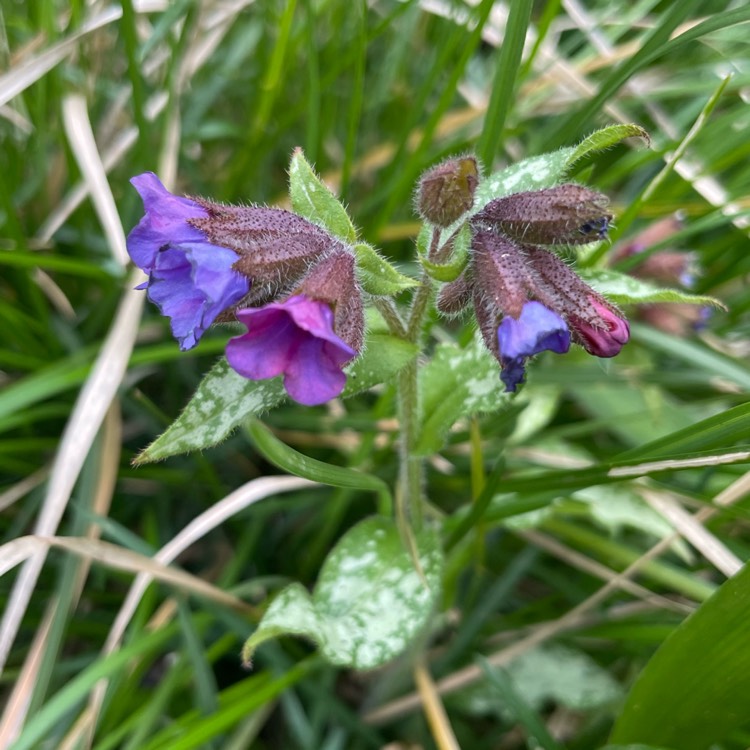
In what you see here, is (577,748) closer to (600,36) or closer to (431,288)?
(431,288)

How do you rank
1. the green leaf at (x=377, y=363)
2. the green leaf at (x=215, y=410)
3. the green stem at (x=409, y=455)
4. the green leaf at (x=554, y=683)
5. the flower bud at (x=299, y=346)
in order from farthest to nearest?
1. the green leaf at (x=554, y=683)
2. the green stem at (x=409, y=455)
3. the green leaf at (x=377, y=363)
4. the green leaf at (x=215, y=410)
5. the flower bud at (x=299, y=346)

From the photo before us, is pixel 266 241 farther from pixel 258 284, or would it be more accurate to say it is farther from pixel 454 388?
pixel 454 388

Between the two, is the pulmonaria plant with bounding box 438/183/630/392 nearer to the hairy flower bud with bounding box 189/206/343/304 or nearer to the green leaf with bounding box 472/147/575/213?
the green leaf with bounding box 472/147/575/213

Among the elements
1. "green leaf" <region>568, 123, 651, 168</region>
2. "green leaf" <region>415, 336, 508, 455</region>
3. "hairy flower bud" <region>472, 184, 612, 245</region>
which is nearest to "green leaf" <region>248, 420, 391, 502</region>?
"green leaf" <region>415, 336, 508, 455</region>

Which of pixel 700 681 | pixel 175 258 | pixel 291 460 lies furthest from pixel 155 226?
pixel 700 681

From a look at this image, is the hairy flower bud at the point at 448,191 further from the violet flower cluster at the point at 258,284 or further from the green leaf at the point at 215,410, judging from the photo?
the green leaf at the point at 215,410

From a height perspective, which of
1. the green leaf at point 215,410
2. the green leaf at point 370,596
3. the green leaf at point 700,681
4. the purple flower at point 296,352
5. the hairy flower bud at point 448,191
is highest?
the hairy flower bud at point 448,191

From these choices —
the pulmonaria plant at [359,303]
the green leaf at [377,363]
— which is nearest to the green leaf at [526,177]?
the pulmonaria plant at [359,303]
